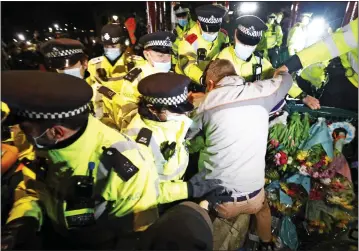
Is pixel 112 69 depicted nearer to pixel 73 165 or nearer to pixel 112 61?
pixel 112 61

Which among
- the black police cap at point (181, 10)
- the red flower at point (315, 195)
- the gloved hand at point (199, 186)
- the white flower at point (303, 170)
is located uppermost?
the black police cap at point (181, 10)

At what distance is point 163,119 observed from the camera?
6.87 ft

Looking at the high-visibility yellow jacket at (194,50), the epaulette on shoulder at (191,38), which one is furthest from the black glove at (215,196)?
the epaulette on shoulder at (191,38)

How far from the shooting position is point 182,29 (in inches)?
232

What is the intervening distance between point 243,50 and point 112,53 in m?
1.67

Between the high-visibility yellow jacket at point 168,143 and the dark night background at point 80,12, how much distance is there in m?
3.31

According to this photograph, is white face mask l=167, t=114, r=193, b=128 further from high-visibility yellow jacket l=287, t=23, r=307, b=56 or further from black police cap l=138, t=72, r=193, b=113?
high-visibility yellow jacket l=287, t=23, r=307, b=56

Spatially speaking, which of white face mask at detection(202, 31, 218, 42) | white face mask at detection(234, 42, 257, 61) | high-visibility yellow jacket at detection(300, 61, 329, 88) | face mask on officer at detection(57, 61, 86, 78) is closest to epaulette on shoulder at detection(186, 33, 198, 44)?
white face mask at detection(202, 31, 218, 42)

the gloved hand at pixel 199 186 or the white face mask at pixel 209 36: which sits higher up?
the white face mask at pixel 209 36

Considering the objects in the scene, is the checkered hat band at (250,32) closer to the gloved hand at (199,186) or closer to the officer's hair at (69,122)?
the gloved hand at (199,186)

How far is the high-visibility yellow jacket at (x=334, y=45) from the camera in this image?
2.46m

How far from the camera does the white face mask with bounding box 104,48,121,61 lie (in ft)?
12.2

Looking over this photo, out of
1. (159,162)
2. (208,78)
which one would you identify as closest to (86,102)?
(159,162)

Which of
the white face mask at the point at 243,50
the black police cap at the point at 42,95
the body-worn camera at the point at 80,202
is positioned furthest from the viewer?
the white face mask at the point at 243,50
